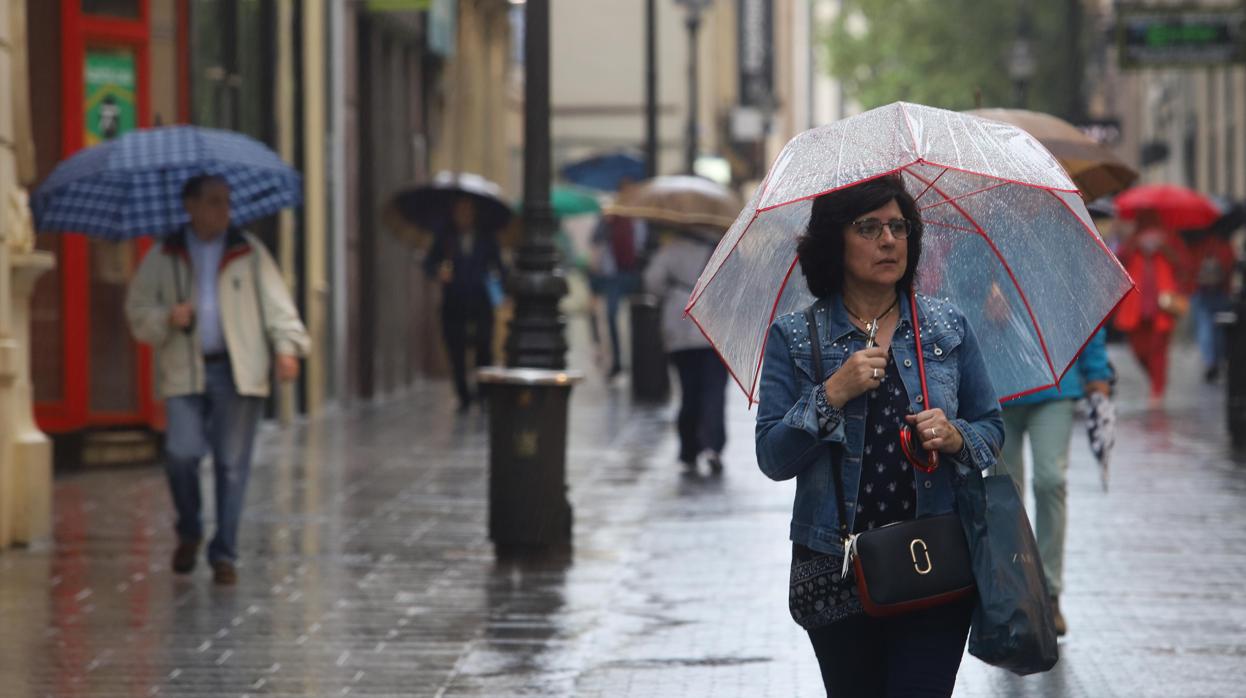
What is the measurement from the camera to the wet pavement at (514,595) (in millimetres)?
7375

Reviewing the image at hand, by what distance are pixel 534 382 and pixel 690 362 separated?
416cm

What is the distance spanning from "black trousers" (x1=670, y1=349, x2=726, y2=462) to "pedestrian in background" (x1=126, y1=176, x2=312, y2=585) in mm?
4867

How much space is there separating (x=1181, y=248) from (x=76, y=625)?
16771 millimetres

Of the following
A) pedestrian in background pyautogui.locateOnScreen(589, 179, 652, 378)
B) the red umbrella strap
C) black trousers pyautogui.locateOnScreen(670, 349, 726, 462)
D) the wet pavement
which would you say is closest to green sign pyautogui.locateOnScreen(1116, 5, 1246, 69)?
pedestrian in background pyautogui.locateOnScreen(589, 179, 652, 378)

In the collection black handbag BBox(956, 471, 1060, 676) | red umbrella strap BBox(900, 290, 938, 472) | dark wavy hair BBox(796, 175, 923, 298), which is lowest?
black handbag BBox(956, 471, 1060, 676)

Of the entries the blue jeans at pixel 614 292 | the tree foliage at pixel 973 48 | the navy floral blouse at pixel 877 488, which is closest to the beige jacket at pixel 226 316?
the navy floral blouse at pixel 877 488

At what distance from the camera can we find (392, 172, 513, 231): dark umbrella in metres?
19.3

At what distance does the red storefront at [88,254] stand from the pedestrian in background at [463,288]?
15.6ft

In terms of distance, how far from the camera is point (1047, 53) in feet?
144

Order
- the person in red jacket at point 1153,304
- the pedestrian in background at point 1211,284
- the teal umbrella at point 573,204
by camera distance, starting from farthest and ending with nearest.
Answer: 1. the teal umbrella at point 573,204
2. the pedestrian in background at point 1211,284
3. the person in red jacket at point 1153,304

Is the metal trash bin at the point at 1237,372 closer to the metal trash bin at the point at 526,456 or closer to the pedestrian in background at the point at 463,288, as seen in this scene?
the pedestrian in background at the point at 463,288

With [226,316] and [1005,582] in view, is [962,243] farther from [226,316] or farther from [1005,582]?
[226,316]

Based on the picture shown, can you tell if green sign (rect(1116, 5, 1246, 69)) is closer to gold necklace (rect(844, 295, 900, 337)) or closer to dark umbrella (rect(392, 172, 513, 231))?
dark umbrella (rect(392, 172, 513, 231))

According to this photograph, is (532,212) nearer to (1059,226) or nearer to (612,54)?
(1059,226)
